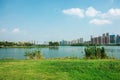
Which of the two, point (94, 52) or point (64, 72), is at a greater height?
point (94, 52)

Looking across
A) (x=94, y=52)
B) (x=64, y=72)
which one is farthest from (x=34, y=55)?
(x=64, y=72)

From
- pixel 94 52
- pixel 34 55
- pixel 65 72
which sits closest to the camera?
pixel 65 72

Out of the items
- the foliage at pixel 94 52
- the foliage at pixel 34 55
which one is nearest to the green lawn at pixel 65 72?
the foliage at pixel 94 52

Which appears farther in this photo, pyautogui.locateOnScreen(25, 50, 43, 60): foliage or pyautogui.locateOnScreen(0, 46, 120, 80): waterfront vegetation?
pyautogui.locateOnScreen(25, 50, 43, 60): foliage

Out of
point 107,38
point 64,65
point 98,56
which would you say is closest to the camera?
point 64,65

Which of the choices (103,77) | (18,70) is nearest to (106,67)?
(103,77)

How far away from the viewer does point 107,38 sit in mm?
70812

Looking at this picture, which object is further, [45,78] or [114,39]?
[114,39]

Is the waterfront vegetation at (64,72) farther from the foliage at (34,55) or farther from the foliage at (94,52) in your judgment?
the foliage at (34,55)

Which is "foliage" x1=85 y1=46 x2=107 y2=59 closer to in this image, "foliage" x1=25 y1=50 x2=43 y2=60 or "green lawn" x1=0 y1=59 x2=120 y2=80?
"foliage" x1=25 y1=50 x2=43 y2=60

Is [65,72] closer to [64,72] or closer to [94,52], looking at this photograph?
[64,72]

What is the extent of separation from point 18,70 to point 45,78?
7.96 ft

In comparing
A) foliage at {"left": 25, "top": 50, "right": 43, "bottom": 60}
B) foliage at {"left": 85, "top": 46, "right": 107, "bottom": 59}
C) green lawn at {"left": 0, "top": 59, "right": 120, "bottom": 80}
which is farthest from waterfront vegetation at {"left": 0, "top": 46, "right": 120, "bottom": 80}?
foliage at {"left": 25, "top": 50, "right": 43, "bottom": 60}

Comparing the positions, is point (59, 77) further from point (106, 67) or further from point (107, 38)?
point (107, 38)
